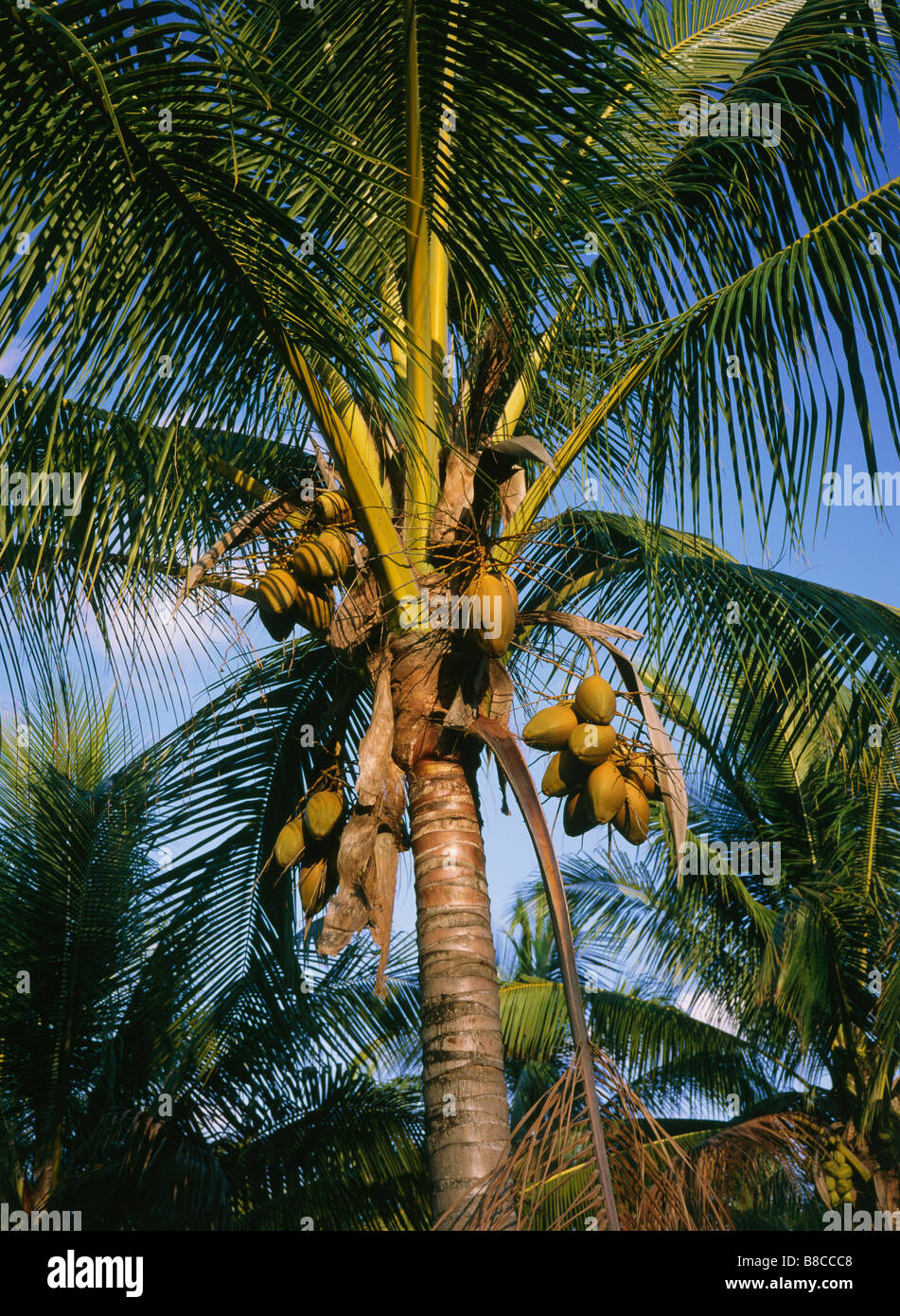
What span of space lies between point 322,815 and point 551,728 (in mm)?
703

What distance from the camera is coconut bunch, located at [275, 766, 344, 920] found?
132 inches

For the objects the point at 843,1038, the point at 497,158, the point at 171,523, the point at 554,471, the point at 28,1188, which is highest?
the point at 497,158

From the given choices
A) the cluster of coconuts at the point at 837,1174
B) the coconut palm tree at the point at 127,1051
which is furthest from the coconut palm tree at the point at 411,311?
the cluster of coconuts at the point at 837,1174

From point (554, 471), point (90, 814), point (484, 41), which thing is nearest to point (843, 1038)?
point (90, 814)

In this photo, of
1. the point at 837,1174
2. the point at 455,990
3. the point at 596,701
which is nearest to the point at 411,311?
the point at 596,701

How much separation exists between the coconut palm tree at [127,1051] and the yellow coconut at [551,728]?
9.17 ft

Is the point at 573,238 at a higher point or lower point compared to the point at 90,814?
higher

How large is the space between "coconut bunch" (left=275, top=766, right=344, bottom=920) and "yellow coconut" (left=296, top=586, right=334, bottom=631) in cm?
45

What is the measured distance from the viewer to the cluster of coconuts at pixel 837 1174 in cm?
784

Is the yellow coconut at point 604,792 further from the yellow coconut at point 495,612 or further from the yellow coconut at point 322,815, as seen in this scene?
the yellow coconut at point 322,815

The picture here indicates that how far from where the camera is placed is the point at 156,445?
10.9ft

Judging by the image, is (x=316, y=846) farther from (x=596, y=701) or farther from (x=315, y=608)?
(x=596, y=701)
